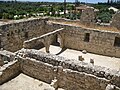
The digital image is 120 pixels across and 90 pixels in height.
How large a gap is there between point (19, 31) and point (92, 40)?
728 cm

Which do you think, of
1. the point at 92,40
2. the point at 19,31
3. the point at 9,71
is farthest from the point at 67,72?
the point at 19,31

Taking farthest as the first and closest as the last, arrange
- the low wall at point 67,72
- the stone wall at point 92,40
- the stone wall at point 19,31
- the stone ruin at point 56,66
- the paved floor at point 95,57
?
the stone wall at point 92,40
the stone wall at point 19,31
the paved floor at point 95,57
the stone ruin at point 56,66
the low wall at point 67,72

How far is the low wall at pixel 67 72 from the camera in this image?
24.3 feet

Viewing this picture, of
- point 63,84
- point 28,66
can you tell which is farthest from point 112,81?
point 28,66

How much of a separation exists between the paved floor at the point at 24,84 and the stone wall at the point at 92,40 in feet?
28.6

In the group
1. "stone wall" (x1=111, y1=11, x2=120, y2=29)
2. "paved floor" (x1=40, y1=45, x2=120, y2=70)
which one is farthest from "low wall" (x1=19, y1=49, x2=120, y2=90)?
"stone wall" (x1=111, y1=11, x2=120, y2=29)

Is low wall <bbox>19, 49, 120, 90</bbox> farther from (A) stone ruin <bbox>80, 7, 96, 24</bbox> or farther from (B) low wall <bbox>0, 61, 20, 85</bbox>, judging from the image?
(A) stone ruin <bbox>80, 7, 96, 24</bbox>

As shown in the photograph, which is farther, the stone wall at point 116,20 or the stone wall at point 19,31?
the stone wall at point 116,20

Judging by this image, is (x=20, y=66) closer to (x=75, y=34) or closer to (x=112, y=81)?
(x=112, y=81)

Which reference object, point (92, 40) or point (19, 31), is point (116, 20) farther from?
point (19, 31)

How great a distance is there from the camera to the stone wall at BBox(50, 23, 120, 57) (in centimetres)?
1533

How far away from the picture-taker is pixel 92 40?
1614 centimetres

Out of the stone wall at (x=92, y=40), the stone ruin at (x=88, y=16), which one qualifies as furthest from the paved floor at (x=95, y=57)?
the stone ruin at (x=88, y=16)

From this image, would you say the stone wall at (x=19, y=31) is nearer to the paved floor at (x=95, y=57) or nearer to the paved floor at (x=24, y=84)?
the paved floor at (x=95, y=57)
